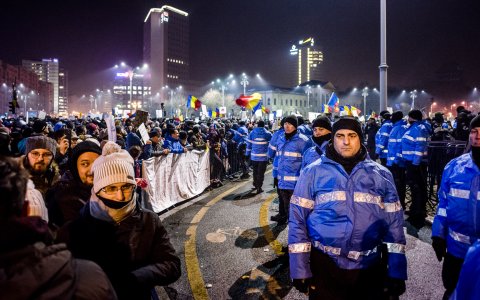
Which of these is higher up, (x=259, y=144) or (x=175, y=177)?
(x=259, y=144)

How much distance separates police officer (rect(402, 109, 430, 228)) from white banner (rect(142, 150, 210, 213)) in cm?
540

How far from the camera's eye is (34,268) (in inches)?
54.4

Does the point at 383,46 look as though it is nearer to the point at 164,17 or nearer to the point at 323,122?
the point at 323,122

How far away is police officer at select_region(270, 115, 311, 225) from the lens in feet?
24.8

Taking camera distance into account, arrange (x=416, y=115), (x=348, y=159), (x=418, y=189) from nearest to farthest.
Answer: (x=348, y=159), (x=418, y=189), (x=416, y=115)

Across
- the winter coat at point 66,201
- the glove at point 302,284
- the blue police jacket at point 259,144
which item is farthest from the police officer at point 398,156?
the winter coat at point 66,201

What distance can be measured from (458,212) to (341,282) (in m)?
1.36

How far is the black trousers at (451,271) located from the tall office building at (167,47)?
150 metres

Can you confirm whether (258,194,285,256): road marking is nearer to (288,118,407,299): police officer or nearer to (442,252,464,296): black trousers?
(442,252,464,296): black trousers

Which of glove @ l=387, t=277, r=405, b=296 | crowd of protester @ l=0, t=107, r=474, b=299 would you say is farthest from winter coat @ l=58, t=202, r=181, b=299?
glove @ l=387, t=277, r=405, b=296

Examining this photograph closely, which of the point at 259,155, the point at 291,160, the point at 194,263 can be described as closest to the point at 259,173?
the point at 259,155

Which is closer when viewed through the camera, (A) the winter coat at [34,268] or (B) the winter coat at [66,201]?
(A) the winter coat at [34,268]

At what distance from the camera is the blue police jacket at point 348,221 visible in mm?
3203

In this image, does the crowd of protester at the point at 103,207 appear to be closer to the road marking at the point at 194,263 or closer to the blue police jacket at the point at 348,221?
the blue police jacket at the point at 348,221
